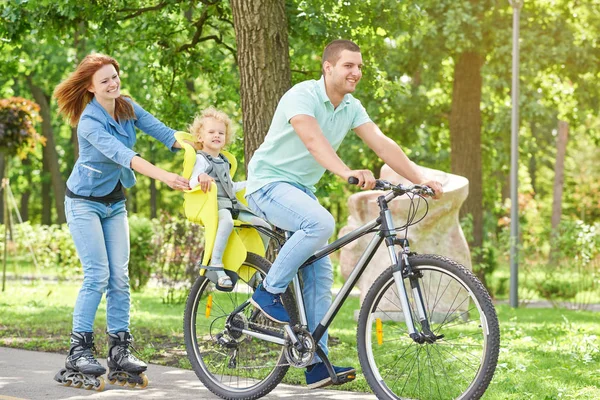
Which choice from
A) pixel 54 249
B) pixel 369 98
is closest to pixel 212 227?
pixel 369 98

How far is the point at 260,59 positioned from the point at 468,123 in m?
11.9

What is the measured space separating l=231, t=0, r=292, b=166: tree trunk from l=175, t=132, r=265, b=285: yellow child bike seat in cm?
229

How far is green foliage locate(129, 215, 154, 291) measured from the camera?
17.0 m

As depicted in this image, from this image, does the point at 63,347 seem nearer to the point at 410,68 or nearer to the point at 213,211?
the point at 213,211

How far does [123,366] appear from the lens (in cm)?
604

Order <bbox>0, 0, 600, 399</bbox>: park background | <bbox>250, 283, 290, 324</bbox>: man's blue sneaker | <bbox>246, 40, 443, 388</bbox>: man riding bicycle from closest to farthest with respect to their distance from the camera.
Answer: <bbox>246, 40, 443, 388</bbox>: man riding bicycle
<bbox>250, 283, 290, 324</bbox>: man's blue sneaker
<bbox>0, 0, 600, 399</bbox>: park background

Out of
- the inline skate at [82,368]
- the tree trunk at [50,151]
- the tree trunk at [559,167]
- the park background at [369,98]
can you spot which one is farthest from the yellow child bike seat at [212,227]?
the tree trunk at [559,167]

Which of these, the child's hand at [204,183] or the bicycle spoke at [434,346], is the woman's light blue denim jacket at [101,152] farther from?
the bicycle spoke at [434,346]

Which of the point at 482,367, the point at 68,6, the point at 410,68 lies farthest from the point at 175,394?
the point at 410,68

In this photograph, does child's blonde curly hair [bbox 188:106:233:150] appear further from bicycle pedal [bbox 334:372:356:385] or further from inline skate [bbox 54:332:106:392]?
bicycle pedal [bbox 334:372:356:385]

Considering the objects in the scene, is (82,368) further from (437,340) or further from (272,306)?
(437,340)

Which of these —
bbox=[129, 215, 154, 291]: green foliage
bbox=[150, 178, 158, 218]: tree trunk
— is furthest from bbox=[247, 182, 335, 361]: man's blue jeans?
bbox=[150, 178, 158, 218]: tree trunk

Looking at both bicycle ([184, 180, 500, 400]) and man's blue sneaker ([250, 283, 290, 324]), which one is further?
man's blue sneaker ([250, 283, 290, 324])

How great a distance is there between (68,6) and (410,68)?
476 inches
